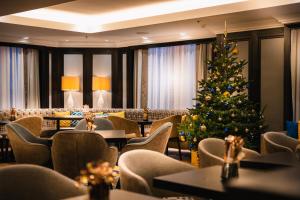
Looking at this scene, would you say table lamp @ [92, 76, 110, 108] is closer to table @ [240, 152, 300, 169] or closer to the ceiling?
the ceiling

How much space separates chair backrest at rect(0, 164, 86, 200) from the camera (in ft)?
6.42

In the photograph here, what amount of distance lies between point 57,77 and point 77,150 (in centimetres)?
706

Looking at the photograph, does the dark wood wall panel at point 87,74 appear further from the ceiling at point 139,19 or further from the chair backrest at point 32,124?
the chair backrest at point 32,124

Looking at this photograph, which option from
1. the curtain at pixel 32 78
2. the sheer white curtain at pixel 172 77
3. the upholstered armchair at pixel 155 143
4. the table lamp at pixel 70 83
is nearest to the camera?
the upholstered armchair at pixel 155 143

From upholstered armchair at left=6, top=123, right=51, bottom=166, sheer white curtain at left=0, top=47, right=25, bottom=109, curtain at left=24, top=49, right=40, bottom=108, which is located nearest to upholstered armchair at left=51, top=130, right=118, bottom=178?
upholstered armchair at left=6, top=123, right=51, bottom=166

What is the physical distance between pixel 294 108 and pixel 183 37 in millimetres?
3294

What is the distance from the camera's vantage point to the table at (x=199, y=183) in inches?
73.0

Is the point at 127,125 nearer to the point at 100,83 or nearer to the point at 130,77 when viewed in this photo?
the point at 100,83

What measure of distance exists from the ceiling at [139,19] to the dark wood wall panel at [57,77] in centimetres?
49

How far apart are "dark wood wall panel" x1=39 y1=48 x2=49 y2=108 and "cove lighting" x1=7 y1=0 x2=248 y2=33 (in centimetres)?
191

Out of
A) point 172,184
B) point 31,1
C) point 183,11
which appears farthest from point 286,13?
point 172,184

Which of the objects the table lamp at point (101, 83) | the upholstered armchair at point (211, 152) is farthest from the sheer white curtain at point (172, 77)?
the upholstered armchair at point (211, 152)

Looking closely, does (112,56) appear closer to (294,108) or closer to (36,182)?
(294,108)

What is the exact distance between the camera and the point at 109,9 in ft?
27.9
